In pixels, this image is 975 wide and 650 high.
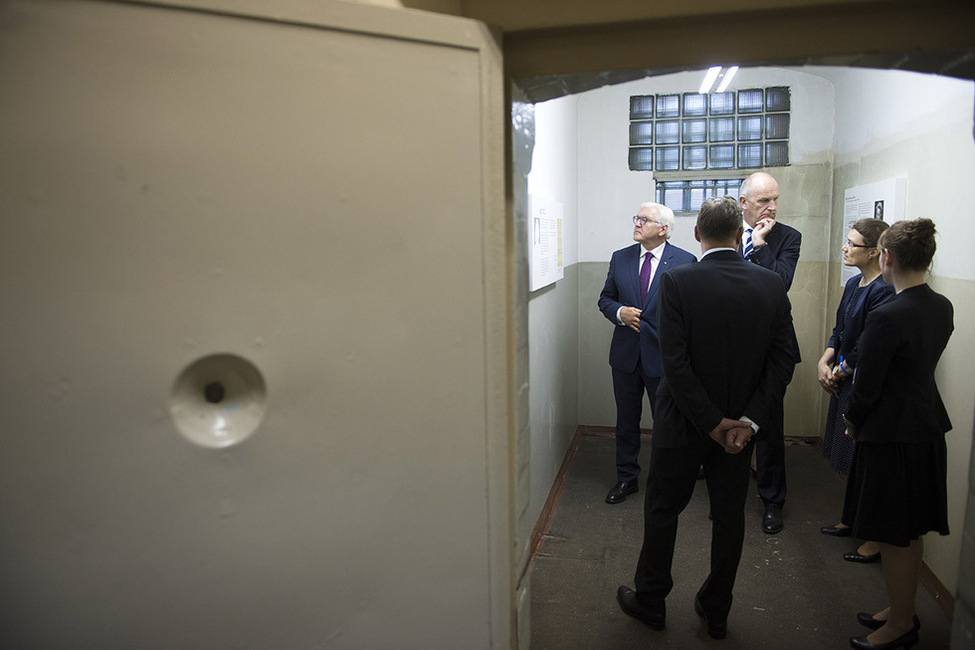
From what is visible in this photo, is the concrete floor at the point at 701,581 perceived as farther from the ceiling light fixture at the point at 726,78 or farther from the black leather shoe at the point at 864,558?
the ceiling light fixture at the point at 726,78

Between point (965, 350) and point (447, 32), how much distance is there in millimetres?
2295

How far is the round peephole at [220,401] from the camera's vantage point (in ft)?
3.36

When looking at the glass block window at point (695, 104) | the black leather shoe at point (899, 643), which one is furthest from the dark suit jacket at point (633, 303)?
the black leather shoe at point (899, 643)

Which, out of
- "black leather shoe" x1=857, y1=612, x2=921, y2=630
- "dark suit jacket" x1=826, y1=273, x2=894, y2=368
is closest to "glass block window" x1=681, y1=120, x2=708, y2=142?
"dark suit jacket" x1=826, y1=273, x2=894, y2=368

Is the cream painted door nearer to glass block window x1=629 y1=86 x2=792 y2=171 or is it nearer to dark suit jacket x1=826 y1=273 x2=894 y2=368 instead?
dark suit jacket x1=826 y1=273 x2=894 y2=368

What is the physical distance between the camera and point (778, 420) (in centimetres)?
299

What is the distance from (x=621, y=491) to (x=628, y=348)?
0.80 meters

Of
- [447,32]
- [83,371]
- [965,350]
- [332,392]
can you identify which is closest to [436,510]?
[332,392]

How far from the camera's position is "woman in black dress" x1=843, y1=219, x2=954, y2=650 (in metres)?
1.93

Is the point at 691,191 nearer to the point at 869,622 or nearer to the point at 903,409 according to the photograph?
the point at 903,409

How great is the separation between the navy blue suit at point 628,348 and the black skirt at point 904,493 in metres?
1.36

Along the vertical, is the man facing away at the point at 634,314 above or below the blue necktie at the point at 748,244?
below

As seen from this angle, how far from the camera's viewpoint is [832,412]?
9.25 feet

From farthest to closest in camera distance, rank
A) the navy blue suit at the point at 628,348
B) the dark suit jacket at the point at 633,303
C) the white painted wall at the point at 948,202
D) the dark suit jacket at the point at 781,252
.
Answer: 1. the navy blue suit at the point at 628,348
2. the dark suit jacket at the point at 633,303
3. the dark suit jacket at the point at 781,252
4. the white painted wall at the point at 948,202
